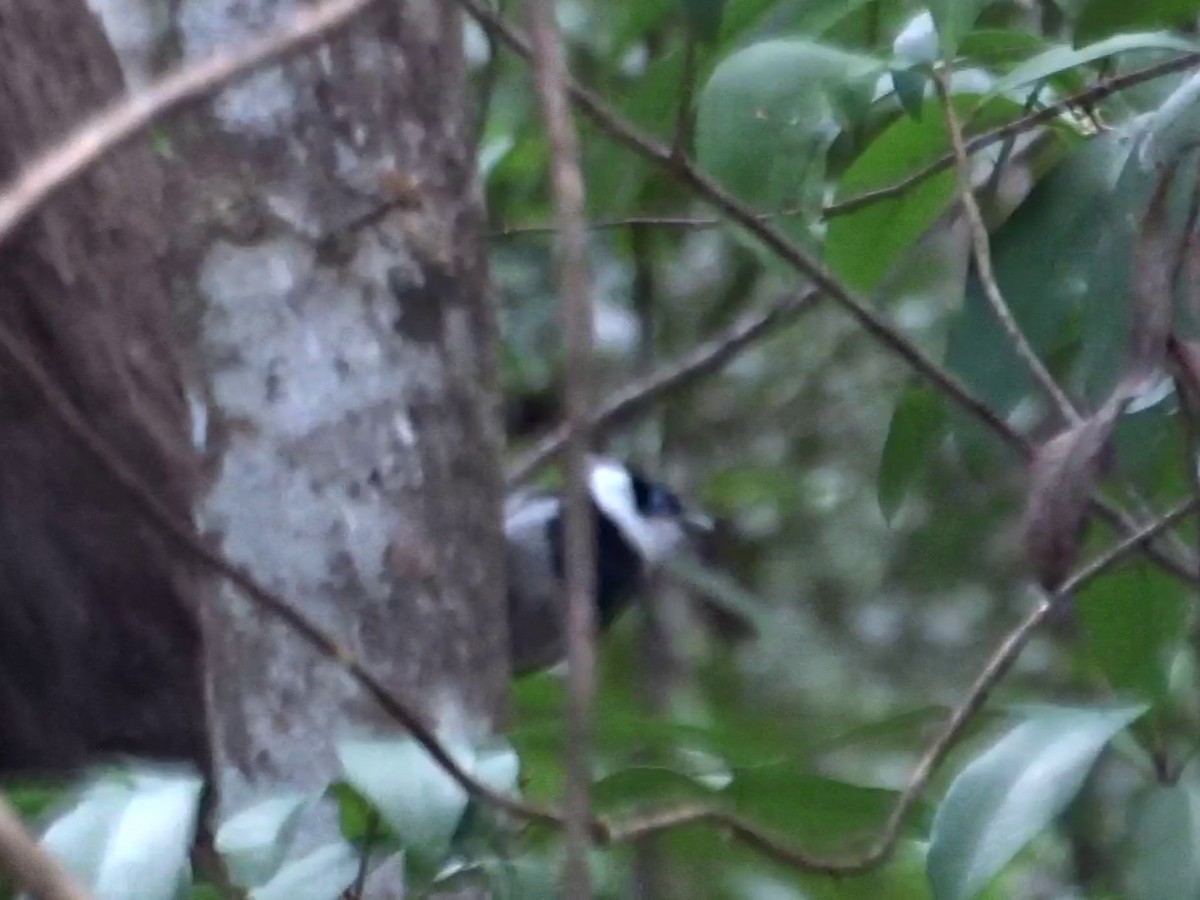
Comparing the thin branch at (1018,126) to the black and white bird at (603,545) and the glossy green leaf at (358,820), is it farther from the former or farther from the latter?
the black and white bird at (603,545)

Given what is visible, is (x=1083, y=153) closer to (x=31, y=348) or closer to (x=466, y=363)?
(x=466, y=363)

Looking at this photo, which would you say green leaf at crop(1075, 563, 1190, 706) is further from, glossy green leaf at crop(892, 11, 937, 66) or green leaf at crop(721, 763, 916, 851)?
glossy green leaf at crop(892, 11, 937, 66)

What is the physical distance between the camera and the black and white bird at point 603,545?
2002 mm

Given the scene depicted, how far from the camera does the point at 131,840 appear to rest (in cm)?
76

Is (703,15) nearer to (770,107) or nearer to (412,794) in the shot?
(770,107)

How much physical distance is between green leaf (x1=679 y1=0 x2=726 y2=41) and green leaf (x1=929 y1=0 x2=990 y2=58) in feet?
0.36

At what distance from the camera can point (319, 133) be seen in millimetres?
1099

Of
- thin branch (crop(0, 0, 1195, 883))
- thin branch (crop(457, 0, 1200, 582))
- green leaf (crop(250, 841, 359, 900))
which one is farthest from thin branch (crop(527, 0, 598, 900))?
thin branch (crop(457, 0, 1200, 582))

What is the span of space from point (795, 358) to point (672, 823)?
169 centimetres

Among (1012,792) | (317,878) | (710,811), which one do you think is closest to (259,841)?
(317,878)

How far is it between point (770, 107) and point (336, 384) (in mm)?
309

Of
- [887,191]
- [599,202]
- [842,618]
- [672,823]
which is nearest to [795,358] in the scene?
[842,618]

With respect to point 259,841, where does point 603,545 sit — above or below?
above

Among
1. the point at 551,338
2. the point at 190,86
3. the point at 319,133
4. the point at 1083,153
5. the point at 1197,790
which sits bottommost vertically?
the point at 1197,790
